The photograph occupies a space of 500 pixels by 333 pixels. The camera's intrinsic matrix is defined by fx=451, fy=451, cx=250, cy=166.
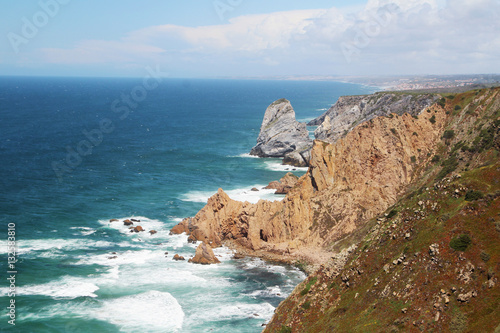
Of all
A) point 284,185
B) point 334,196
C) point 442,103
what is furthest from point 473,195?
point 284,185

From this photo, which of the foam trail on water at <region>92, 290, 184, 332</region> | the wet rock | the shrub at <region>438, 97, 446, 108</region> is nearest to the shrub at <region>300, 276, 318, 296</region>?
the foam trail on water at <region>92, 290, 184, 332</region>

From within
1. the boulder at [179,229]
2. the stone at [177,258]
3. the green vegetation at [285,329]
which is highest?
the green vegetation at [285,329]

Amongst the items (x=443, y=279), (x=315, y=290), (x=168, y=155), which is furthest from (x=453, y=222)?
(x=168, y=155)

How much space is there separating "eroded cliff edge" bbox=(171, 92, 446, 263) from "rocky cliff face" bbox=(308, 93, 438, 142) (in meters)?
25.3

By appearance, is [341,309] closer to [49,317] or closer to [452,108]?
[49,317]

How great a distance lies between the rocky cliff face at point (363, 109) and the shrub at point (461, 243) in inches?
2536

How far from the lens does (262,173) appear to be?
114 metres

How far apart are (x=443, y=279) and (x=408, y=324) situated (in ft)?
13.7

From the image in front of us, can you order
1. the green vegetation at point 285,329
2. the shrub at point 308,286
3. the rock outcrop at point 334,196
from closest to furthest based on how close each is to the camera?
the green vegetation at point 285,329 < the shrub at point 308,286 < the rock outcrop at point 334,196

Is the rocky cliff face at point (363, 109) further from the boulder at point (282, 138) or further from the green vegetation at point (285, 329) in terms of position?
the green vegetation at point (285, 329)

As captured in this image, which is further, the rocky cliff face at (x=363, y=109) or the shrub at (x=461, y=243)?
the rocky cliff face at (x=363, y=109)

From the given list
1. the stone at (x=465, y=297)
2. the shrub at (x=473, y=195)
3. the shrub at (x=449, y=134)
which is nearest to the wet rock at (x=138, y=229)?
the shrub at (x=449, y=134)

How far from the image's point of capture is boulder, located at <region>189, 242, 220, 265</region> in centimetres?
6250

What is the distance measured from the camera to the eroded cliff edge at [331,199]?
214 ft
